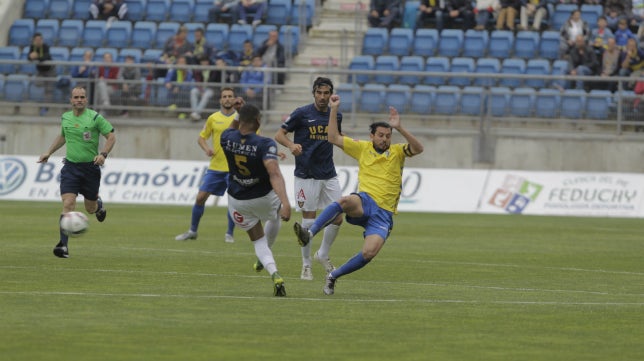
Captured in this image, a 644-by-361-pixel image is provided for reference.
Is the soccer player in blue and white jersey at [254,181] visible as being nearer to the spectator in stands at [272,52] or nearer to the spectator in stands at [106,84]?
the spectator in stands at [106,84]

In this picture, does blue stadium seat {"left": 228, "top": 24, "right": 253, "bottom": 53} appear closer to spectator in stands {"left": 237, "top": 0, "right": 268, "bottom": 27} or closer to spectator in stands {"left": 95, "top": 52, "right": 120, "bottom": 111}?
spectator in stands {"left": 237, "top": 0, "right": 268, "bottom": 27}

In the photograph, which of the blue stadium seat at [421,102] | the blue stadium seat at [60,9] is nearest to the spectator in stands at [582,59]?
the blue stadium seat at [421,102]

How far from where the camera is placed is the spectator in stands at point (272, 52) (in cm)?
3603

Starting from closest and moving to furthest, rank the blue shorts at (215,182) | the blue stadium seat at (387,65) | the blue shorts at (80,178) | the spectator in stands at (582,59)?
the blue shorts at (80,178)
the blue shorts at (215,182)
the spectator in stands at (582,59)
the blue stadium seat at (387,65)

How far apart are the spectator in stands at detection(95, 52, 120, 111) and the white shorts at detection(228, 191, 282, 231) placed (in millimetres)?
20862

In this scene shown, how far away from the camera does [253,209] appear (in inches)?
559

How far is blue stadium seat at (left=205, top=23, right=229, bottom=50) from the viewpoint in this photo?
38.1 metres

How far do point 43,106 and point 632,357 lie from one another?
2715cm

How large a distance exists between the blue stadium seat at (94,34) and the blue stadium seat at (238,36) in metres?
3.82

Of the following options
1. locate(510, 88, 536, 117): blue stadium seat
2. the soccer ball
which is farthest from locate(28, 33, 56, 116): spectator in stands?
the soccer ball

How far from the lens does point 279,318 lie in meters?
12.2

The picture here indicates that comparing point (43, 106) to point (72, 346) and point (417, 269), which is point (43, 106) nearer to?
point (417, 269)

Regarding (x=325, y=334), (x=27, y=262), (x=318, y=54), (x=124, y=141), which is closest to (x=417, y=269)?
(x=27, y=262)

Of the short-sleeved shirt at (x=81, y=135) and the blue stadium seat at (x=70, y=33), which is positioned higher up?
the short-sleeved shirt at (x=81, y=135)
